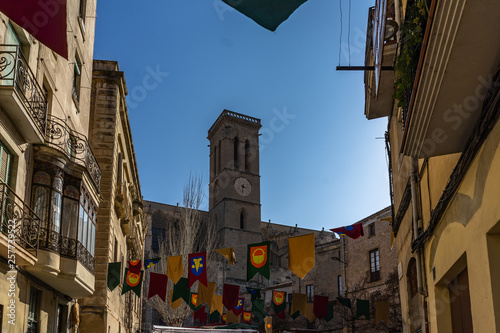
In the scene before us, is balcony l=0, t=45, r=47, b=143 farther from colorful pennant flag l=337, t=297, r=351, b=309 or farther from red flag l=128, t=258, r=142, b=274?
colorful pennant flag l=337, t=297, r=351, b=309

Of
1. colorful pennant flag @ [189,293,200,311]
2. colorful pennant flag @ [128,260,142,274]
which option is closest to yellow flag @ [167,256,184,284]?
colorful pennant flag @ [128,260,142,274]

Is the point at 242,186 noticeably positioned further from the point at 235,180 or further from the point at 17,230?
the point at 17,230

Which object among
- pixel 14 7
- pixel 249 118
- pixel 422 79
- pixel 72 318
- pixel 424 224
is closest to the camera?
pixel 422 79

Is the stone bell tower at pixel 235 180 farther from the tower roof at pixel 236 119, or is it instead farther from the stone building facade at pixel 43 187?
the stone building facade at pixel 43 187

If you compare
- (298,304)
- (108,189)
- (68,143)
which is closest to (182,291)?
(108,189)

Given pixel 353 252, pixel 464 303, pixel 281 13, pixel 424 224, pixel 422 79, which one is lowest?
pixel 464 303

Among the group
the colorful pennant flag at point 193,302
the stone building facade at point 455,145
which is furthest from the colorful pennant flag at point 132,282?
the stone building facade at point 455,145

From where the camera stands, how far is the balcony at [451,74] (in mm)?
3855

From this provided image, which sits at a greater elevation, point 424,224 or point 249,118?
point 249,118

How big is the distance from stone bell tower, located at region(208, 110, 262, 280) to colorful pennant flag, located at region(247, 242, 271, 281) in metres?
48.1

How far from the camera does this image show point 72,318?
53.1 feet

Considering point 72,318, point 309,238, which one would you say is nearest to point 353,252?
point 309,238

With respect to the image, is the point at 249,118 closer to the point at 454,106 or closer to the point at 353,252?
the point at 353,252

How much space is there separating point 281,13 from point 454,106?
1.83 meters
